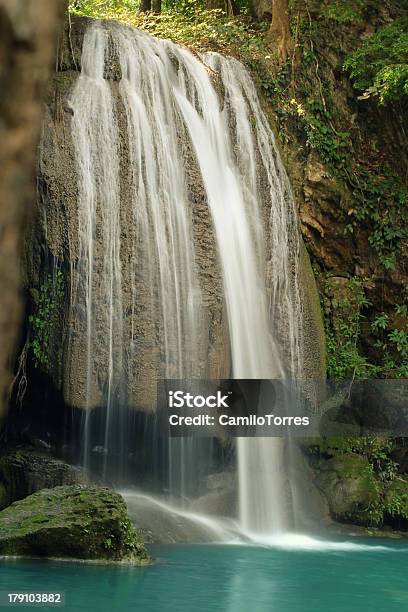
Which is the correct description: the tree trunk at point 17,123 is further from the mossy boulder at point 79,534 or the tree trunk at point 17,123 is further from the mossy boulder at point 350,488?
the mossy boulder at point 350,488

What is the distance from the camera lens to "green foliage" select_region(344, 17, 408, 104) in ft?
43.9

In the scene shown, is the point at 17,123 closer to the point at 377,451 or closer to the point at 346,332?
the point at 377,451

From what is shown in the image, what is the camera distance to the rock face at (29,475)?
9.96 meters

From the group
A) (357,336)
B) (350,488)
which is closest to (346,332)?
(357,336)

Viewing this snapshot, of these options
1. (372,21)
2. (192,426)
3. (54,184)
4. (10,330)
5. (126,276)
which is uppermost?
(372,21)

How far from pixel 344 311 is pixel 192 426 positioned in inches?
146

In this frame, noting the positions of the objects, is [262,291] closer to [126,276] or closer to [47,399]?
[126,276]

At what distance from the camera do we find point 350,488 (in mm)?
11875

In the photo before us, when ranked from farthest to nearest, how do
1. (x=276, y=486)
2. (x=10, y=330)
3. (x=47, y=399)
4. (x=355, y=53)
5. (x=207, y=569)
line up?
(x=355, y=53), (x=276, y=486), (x=47, y=399), (x=207, y=569), (x=10, y=330)

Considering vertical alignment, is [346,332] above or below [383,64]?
below

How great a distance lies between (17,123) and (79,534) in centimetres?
757

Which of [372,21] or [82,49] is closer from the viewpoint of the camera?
[82,49]

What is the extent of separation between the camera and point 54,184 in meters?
10.6

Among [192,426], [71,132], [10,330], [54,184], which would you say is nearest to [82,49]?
[71,132]
